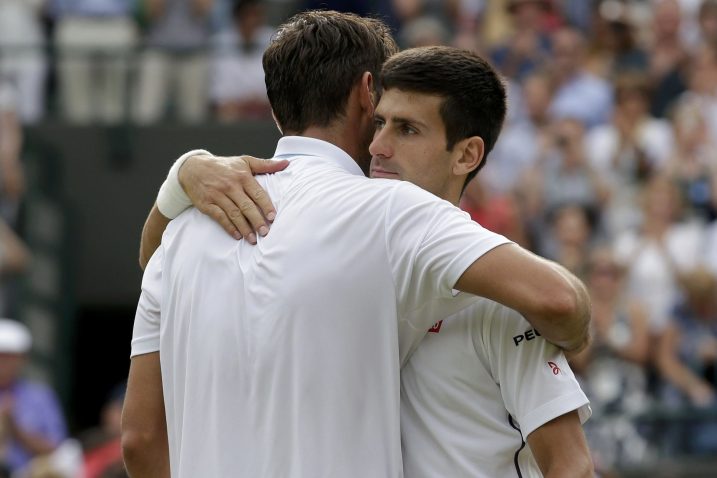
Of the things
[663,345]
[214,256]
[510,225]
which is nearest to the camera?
[214,256]

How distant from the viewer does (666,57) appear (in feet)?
39.8

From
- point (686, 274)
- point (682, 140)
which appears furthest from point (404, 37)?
point (686, 274)

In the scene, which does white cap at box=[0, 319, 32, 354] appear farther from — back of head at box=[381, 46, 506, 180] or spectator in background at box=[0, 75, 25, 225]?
back of head at box=[381, 46, 506, 180]

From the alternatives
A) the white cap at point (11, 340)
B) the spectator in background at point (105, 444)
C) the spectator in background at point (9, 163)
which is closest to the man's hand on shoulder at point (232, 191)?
the spectator in background at point (105, 444)

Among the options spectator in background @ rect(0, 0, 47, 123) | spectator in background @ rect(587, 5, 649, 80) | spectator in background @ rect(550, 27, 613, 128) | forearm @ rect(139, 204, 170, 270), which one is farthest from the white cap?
forearm @ rect(139, 204, 170, 270)

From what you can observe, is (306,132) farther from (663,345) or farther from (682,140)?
(682,140)

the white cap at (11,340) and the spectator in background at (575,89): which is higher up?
the spectator in background at (575,89)

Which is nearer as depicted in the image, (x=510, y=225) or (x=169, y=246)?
(x=169, y=246)

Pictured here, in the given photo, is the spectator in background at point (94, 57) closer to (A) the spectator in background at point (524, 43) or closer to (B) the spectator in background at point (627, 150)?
Result: (A) the spectator in background at point (524, 43)

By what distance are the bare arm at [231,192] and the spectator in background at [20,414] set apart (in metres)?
6.02

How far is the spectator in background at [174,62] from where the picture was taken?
1306cm

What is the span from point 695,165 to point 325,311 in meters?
7.96

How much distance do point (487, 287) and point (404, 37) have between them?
9.67m

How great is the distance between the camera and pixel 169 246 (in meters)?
3.61
